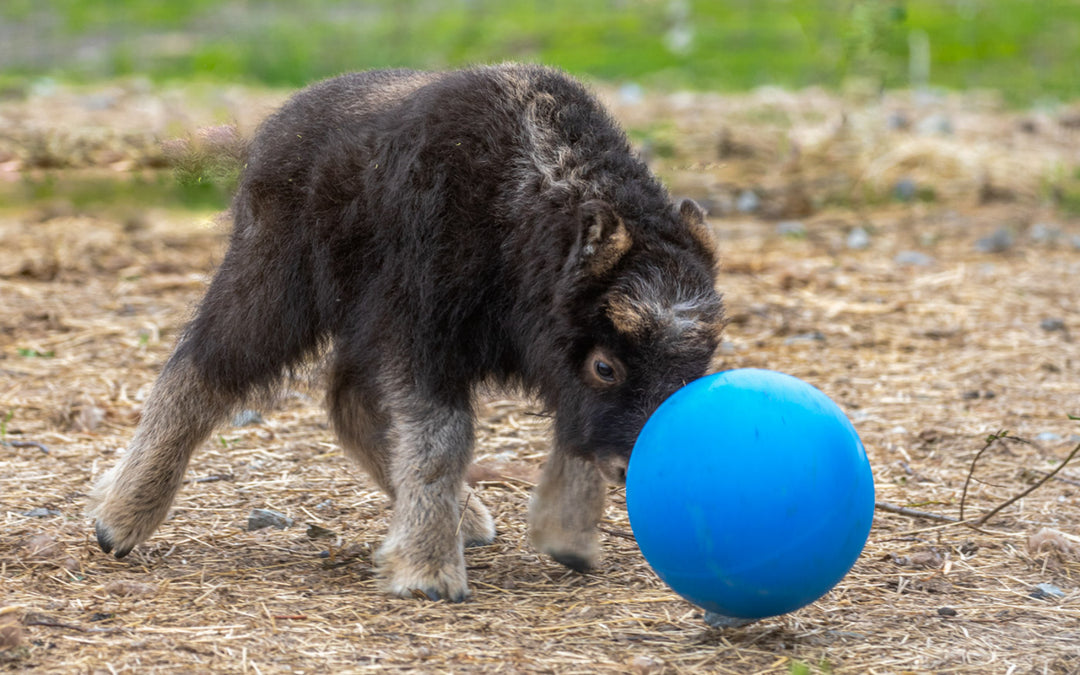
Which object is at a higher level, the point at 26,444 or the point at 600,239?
the point at 600,239

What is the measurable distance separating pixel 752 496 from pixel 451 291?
133 cm

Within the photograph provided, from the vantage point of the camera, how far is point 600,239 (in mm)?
4148

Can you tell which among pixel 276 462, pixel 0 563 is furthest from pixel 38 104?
pixel 0 563

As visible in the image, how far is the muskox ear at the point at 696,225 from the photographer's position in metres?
4.41

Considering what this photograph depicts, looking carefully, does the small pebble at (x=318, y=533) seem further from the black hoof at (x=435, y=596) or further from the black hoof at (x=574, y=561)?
the black hoof at (x=574, y=561)

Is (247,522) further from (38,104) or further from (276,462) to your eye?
(38,104)

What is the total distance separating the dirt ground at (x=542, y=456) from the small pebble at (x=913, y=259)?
4 centimetres

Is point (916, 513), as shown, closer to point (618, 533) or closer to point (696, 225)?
point (618, 533)

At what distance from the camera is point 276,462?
6.04m

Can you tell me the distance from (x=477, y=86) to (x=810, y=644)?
2.28 metres

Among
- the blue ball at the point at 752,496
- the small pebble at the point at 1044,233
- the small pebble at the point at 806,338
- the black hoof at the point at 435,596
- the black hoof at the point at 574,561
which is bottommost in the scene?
the small pebble at the point at 1044,233

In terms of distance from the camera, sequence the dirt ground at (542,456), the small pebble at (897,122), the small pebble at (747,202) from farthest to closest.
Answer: the small pebble at (897,122) → the small pebble at (747,202) → the dirt ground at (542,456)

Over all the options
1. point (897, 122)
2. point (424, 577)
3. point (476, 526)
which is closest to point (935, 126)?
point (897, 122)

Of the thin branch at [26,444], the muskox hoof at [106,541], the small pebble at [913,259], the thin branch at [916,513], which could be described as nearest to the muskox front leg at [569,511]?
the thin branch at [916,513]
